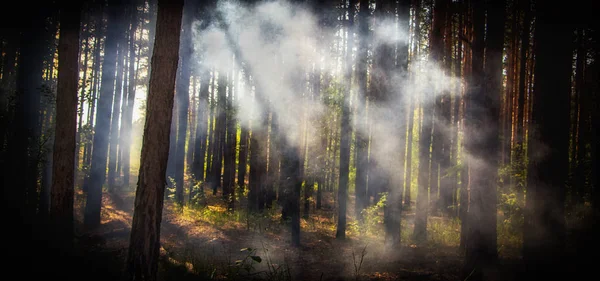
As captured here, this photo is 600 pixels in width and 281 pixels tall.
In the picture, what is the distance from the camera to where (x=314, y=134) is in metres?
13.3

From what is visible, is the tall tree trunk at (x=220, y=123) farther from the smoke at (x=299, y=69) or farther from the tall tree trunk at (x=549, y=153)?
the tall tree trunk at (x=549, y=153)

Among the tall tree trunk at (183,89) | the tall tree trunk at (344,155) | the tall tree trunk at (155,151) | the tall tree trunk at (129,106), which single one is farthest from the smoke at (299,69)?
the tall tree trunk at (155,151)

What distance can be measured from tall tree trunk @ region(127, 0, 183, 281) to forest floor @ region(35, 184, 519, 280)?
0.96 m

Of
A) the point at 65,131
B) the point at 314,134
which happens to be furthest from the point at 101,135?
the point at 314,134

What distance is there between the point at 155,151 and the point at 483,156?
271 inches

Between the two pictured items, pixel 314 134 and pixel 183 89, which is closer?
pixel 314 134

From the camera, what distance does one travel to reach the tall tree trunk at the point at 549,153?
18.3 ft

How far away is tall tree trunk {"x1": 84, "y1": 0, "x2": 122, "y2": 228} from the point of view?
9.88 metres

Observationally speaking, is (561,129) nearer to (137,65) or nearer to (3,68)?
(137,65)

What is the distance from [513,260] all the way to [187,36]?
16960mm

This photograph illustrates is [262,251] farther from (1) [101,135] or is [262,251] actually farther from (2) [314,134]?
(1) [101,135]

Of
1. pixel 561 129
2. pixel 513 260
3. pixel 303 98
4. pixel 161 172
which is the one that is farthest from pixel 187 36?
pixel 513 260

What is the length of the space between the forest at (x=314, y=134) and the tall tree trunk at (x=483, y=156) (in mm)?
36

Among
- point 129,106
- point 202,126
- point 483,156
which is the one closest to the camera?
point 483,156
